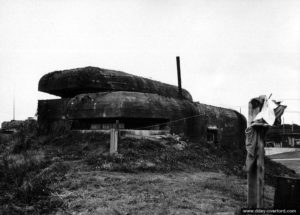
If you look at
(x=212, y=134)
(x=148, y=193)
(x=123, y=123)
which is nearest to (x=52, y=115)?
(x=123, y=123)

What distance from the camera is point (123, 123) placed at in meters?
12.1

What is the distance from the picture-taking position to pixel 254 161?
4.76 metres

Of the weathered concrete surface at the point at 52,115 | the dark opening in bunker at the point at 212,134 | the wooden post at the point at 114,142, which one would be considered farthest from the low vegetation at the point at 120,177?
the dark opening in bunker at the point at 212,134

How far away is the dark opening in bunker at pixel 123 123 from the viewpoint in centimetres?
1216

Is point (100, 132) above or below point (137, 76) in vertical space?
below

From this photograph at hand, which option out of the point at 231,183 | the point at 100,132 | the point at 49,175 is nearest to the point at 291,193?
the point at 231,183

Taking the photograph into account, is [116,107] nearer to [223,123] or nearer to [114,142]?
[114,142]

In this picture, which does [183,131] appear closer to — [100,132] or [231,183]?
[100,132]

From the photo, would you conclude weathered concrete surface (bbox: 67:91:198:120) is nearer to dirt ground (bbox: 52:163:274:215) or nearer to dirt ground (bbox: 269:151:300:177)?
dirt ground (bbox: 52:163:274:215)

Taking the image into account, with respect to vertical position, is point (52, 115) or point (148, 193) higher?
point (52, 115)

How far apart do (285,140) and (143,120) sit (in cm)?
3420

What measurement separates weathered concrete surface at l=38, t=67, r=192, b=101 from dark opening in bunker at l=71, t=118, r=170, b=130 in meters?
1.59

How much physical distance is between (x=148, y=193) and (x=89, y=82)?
7.79 metres

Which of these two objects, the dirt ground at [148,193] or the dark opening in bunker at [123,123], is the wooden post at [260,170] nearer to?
the dirt ground at [148,193]
